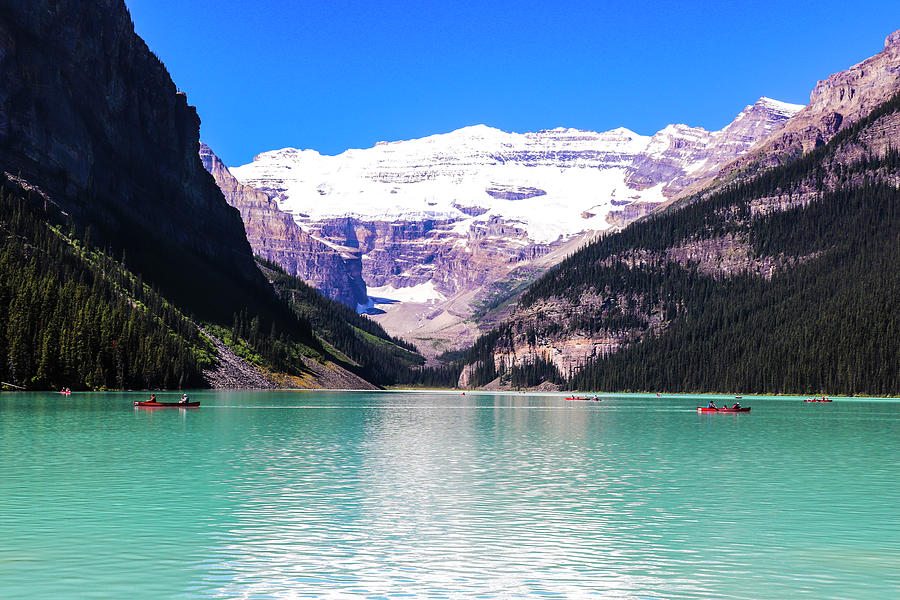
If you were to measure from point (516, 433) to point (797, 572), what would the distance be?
73.7m

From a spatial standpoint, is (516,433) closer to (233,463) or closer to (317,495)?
(233,463)

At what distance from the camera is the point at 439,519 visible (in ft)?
137

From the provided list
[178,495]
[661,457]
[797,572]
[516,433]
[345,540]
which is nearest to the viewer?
[797,572]

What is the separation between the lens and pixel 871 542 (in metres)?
36.8

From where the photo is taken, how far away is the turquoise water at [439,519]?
96.5 feet

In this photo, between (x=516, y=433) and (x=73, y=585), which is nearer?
(x=73, y=585)

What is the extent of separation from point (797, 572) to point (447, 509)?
18.9 m

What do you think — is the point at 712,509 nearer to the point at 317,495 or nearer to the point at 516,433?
the point at 317,495

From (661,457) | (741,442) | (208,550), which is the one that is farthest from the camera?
(741,442)

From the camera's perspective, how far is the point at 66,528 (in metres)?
37.8

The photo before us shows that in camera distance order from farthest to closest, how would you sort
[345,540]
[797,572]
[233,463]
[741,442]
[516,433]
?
1. [516,433]
2. [741,442]
3. [233,463]
4. [345,540]
5. [797,572]

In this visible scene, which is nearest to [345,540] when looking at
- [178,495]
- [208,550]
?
[208,550]

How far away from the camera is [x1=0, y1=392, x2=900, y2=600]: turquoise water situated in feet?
96.5

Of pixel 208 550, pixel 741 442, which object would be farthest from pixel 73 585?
pixel 741 442
